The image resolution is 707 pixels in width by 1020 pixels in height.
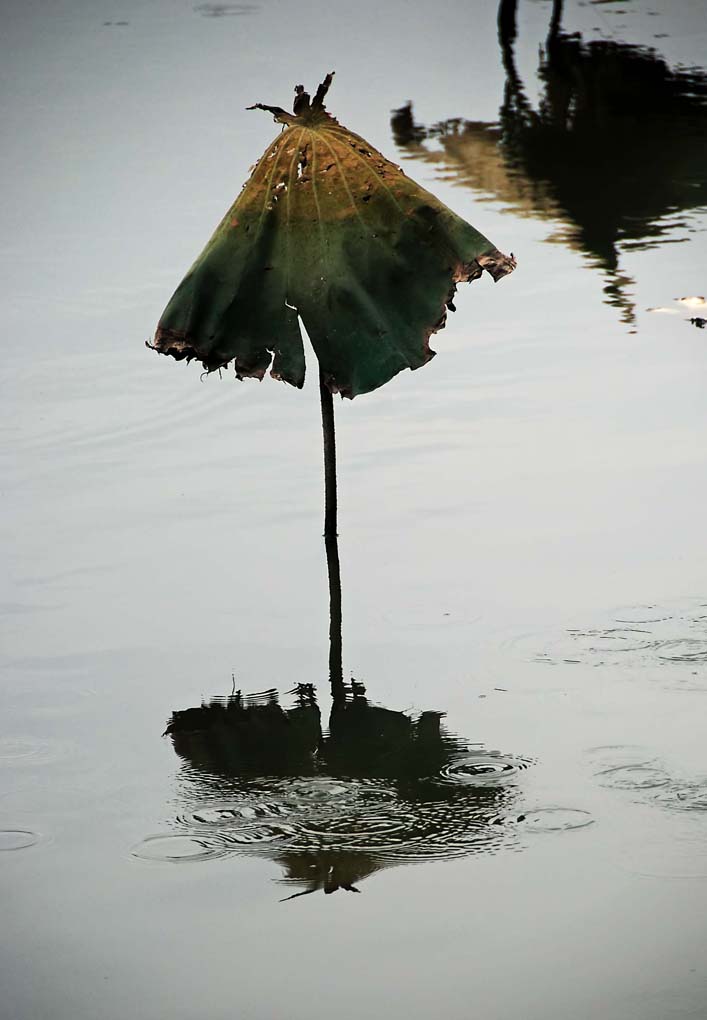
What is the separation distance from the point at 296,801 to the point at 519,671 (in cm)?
73

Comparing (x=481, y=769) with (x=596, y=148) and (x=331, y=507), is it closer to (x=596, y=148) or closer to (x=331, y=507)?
(x=331, y=507)

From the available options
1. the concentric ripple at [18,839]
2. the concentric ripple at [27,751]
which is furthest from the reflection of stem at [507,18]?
the concentric ripple at [18,839]

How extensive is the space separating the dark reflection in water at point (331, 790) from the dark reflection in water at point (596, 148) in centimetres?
315

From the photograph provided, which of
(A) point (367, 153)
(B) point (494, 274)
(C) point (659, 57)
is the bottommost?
(B) point (494, 274)

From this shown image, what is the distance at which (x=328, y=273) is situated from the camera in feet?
12.9

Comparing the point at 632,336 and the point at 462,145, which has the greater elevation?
the point at 462,145

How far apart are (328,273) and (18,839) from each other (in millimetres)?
1737

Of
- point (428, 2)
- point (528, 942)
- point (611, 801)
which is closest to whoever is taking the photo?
point (528, 942)

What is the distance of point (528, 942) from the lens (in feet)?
8.11

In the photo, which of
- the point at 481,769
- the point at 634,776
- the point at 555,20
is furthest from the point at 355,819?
the point at 555,20

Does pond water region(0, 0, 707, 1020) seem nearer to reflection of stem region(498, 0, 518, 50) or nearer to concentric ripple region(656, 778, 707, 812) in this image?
concentric ripple region(656, 778, 707, 812)

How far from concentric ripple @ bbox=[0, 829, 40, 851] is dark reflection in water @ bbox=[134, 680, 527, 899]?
211 millimetres

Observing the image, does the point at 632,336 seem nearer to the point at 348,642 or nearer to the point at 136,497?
the point at 136,497

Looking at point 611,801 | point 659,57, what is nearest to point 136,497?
point 611,801
